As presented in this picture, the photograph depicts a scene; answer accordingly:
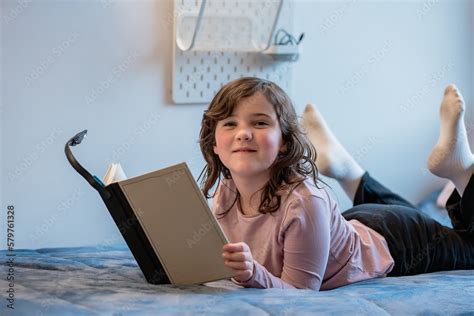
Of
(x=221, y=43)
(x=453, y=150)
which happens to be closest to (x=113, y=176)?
(x=453, y=150)

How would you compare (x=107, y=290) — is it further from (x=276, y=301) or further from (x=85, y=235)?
(x=85, y=235)

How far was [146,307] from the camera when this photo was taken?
110 centimetres

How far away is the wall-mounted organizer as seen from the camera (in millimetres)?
2148

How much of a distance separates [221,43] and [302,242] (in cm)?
104

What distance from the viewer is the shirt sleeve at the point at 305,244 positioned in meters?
1.29

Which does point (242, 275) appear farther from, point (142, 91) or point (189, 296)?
point (142, 91)

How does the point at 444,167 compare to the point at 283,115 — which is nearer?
the point at 283,115

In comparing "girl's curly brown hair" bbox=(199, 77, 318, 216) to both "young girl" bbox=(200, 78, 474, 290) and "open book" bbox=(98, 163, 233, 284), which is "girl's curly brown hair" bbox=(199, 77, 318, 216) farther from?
"open book" bbox=(98, 163, 233, 284)

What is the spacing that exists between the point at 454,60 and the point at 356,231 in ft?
3.98

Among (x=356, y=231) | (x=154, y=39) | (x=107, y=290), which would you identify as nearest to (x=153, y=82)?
(x=154, y=39)

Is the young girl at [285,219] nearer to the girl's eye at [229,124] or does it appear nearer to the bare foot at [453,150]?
the girl's eye at [229,124]

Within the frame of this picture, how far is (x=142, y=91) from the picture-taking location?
2125mm

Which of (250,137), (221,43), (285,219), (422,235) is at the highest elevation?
(221,43)

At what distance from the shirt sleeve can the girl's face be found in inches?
4.0
